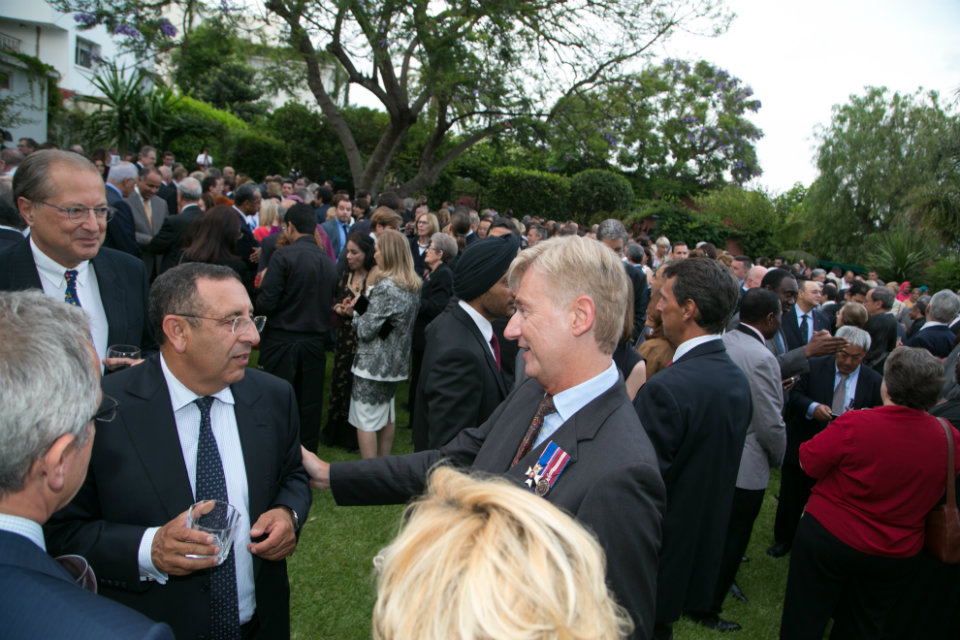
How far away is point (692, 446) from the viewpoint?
3.00 meters

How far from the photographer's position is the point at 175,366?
7.11 feet

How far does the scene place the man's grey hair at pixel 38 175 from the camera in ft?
9.03

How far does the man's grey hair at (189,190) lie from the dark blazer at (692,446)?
6.14m

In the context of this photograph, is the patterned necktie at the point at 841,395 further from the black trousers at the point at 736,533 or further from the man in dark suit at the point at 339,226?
the man in dark suit at the point at 339,226

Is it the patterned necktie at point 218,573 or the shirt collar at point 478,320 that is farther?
the shirt collar at point 478,320

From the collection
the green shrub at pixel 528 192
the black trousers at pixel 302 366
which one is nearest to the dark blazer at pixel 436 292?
the black trousers at pixel 302 366

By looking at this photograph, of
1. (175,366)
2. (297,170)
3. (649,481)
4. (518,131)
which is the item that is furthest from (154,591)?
(297,170)

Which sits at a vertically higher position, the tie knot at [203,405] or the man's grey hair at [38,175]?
the man's grey hair at [38,175]

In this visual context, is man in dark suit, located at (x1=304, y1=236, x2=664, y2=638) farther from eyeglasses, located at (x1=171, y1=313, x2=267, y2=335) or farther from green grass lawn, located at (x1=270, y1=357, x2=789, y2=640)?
green grass lawn, located at (x1=270, y1=357, x2=789, y2=640)

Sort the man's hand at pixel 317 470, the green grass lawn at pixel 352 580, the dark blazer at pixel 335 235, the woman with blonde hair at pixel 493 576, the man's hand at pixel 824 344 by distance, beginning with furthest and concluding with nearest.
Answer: the dark blazer at pixel 335 235 → the man's hand at pixel 824 344 → the green grass lawn at pixel 352 580 → the man's hand at pixel 317 470 → the woman with blonde hair at pixel 493 576

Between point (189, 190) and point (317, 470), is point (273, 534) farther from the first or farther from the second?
point (189, 190)

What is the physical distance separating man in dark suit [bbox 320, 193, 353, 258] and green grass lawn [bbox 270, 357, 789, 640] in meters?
4.20

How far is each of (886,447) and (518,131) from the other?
13576 millimetres

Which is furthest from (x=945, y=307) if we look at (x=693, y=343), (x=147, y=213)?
(x=147, y=213)
